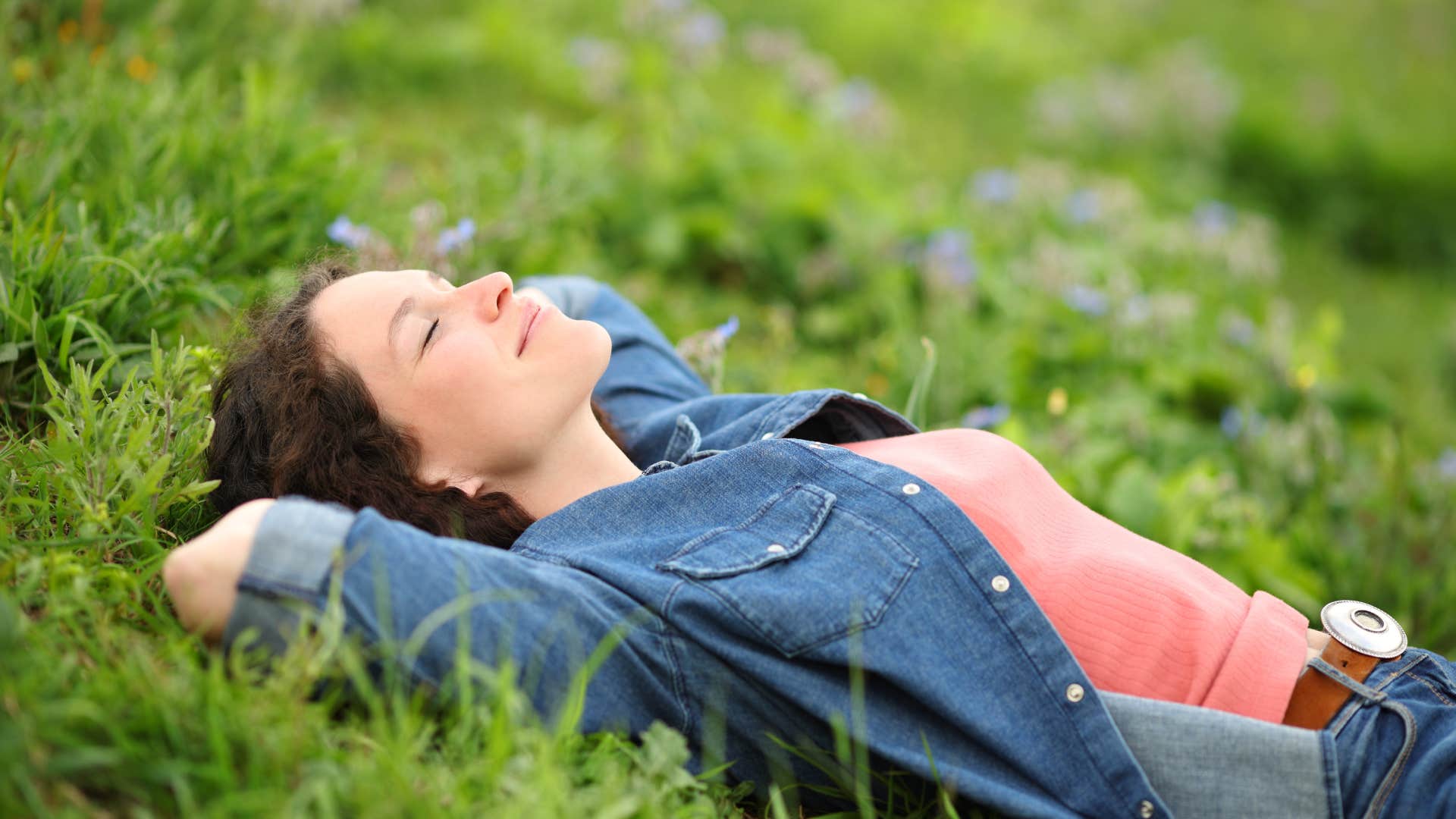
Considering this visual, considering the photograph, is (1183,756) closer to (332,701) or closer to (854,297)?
(332,701)

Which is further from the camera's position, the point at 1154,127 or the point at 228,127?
the point at 1154,127

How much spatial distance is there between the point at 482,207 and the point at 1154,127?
4938mm

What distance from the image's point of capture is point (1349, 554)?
3285 millimetres

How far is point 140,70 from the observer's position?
11.7 ft

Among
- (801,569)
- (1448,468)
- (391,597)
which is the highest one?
(391,597)

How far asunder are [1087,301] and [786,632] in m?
2.61

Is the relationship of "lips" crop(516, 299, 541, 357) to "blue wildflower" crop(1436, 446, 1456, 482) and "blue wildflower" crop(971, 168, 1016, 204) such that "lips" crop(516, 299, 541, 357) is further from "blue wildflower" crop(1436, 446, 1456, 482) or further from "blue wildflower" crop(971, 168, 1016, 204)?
"blue wildflower" crop(971, 168, 1016, 204)

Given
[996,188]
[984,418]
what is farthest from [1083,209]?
[984,418]

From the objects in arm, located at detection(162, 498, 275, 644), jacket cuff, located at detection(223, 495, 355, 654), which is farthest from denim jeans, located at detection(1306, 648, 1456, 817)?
arm, located at detection(162, 498, 275, 644)

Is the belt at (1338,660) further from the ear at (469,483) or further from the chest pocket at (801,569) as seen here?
the ear at (469,483)

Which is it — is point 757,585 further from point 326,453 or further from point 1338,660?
point 1338,660

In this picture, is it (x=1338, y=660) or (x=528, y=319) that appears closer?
(x=1338, y=660)

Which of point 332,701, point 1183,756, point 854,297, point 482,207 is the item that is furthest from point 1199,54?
point 332,701

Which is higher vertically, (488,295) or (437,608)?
(488,295)
